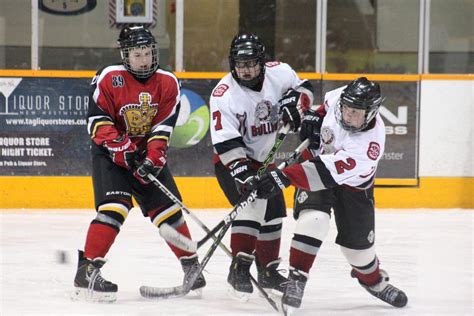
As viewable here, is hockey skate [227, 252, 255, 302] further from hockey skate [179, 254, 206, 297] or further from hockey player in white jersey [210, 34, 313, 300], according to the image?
hockey skate [179, 254, 206, 297]

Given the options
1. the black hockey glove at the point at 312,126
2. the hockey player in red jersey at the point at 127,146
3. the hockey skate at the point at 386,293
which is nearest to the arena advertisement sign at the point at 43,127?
the hockey player in red jersey at the point at 127,146

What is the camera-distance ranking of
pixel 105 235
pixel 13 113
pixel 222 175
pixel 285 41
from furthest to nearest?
pixel 285 41 < pixel 13 113 < pixel 222 175 < pixel 105 235

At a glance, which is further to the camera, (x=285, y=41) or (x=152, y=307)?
(x=285, y=41)

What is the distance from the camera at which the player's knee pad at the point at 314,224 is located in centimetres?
342

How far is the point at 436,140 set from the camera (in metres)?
6.41

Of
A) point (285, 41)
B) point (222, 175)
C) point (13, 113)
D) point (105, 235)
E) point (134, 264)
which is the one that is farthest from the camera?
point (285, 41)

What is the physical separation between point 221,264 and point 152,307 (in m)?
1.00

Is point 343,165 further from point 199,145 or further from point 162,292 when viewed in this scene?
point 199,145

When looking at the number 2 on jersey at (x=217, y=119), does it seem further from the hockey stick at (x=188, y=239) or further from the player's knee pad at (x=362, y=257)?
the player's knee pad at (x=362, y=257)

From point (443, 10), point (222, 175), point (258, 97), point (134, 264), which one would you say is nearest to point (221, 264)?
point (134, 264)

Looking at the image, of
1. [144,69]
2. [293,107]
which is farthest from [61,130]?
[293,107]

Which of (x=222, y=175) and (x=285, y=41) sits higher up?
(x=285, y=41)

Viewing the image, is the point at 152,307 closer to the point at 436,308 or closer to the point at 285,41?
the point at 436,308

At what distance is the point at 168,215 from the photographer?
3719 mm
